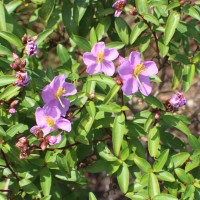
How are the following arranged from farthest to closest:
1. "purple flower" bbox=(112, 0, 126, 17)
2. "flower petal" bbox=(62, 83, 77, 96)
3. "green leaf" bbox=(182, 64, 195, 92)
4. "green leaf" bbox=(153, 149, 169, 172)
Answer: "green leaf" bbox=(182, 64, 195, 92)
"purple flower" bbox=(112, 0, 126, 17)
"green leaf" bbox=(153, 149, 169, 172)
"flower petal" bbox=(62, 83, 77, 96)

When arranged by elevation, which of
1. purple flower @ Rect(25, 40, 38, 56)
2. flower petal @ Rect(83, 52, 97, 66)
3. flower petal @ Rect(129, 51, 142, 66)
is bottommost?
flower petal @ Rect(83, 52, 97, 66)

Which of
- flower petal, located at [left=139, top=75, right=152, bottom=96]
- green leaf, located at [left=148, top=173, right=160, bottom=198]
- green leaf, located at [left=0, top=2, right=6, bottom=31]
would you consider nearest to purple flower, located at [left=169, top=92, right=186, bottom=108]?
flower petal, located at [left=139, top=75, right=152, bottom=96]

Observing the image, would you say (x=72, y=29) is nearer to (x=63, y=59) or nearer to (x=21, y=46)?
(x=63, y=59)

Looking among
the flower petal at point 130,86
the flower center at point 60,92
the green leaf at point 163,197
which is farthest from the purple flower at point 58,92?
the green leaf at point 163,197

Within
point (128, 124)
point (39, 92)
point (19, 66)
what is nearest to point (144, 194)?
point (128, 124)

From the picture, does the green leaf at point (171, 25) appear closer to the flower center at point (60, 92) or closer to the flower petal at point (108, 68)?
the flower petal at point (108, 68)

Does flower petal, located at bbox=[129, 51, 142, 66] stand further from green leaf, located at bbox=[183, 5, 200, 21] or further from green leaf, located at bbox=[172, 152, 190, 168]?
green leaf, located at bbox=[172, 152, 190, 168]

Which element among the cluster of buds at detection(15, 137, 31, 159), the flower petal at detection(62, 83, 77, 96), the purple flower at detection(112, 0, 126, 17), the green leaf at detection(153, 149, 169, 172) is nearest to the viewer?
the cluster of buds at detection(15, 137, 31, 159)
